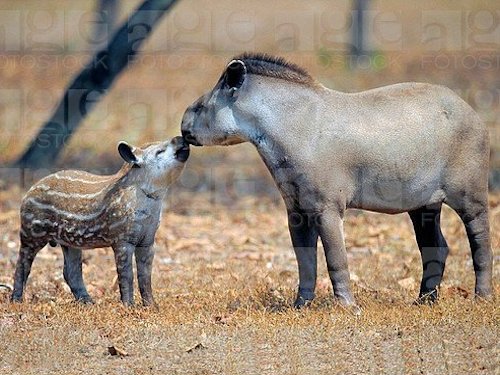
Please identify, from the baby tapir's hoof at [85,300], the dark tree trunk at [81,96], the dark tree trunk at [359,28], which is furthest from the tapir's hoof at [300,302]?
the dark tree trunk at [359,28]

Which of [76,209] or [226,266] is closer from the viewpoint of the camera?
[76,209]

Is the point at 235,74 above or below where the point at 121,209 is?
above

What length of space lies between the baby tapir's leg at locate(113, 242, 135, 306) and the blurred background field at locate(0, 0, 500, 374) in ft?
0.42

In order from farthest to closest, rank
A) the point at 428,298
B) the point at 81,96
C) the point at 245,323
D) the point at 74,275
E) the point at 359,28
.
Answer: the point at 359,28
the point at 81,96
the point at 74,275
the point at 428,298
the point at 245,323

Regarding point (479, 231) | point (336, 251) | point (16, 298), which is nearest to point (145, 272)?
point (16, 298)

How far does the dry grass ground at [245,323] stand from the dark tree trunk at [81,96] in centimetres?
437

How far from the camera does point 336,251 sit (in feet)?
27.9

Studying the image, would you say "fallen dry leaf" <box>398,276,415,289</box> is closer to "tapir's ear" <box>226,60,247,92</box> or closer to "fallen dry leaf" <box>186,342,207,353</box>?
"tapir's ear" <box>226,60,247,92</box>

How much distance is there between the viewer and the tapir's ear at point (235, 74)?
28.2 feet

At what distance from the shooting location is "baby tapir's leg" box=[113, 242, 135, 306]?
858 centimetres

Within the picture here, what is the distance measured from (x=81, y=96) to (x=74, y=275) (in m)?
6.86

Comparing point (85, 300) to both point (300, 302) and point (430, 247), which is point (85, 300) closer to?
point (300, 302)

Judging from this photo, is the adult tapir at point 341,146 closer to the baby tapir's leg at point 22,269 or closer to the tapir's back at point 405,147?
the tapir's back at point 405,147

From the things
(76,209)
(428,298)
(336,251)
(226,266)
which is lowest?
(226,266)
